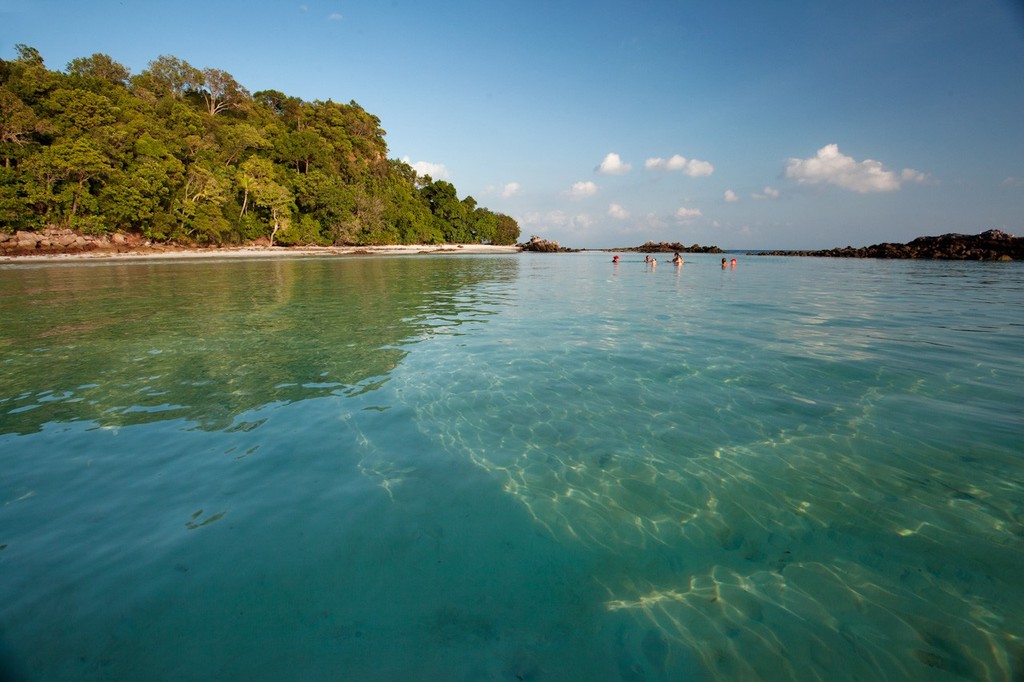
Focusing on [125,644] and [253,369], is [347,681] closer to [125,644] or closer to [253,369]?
[125,644]

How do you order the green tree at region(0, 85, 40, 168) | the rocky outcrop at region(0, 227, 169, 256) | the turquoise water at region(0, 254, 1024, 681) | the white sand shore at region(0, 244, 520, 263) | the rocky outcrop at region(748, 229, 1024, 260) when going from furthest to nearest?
the rocky outcrop at region(748, 229, 1024, 260) < the green tree at region(0, 85, 40, 168) < the white sand shore at region(0, 244, 520, 263) < the rocky outcrop at region(0, 227, 169, 256) < the turquoise water at region(0, 254, 1024, 681)

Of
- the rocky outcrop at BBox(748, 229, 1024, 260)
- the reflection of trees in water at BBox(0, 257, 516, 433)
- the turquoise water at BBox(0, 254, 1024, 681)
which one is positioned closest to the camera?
the turquoise water at BBox(0, 254, 1024, 681)

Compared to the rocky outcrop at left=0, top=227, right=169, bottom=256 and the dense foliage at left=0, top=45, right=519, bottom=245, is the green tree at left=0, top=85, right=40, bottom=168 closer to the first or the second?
the dense foliage at left=0, top=45, right=519, bottom=245

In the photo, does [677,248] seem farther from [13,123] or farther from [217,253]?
[13,123]

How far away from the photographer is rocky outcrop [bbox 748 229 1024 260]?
52.8m

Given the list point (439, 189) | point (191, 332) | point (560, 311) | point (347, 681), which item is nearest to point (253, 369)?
point (191, 332)

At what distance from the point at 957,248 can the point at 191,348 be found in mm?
86500

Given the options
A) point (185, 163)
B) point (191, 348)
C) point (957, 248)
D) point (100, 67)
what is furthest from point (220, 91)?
point (957, 248)

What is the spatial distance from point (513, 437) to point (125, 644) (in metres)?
4.09

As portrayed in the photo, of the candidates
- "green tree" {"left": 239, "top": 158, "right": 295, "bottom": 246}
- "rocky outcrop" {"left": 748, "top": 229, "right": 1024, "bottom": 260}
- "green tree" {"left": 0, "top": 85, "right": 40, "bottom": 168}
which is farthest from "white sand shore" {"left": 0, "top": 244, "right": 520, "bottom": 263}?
"rocky outcrop" {"left": 748, "top": 229, "right": 1024, "bottom": 260}

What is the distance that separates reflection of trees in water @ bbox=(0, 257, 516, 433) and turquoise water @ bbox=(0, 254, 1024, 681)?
0.11 m

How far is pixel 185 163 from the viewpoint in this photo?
58.0m

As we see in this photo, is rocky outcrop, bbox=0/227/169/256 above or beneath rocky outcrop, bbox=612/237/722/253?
beneath

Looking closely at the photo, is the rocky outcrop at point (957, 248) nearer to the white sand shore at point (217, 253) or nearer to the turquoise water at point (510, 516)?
the turquoise water at point (510, 516)
